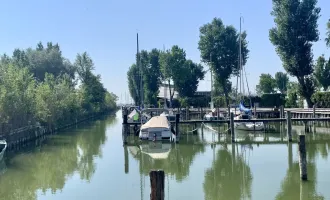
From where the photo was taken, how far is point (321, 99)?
52625mm

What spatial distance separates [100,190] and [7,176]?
6746 millimetres

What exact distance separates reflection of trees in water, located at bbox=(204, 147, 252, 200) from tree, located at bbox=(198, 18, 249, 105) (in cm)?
4377

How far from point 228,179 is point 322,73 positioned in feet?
140

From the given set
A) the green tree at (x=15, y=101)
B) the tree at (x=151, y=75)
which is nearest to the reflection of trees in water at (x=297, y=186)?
the green tree at (x=15, y=101)

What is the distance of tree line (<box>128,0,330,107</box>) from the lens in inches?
2037

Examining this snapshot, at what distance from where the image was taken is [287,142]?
3272 centimetres

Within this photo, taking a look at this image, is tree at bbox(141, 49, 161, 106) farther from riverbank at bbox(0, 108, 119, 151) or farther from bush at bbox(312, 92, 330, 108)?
bush at bbox(312, 92, 330, 108)

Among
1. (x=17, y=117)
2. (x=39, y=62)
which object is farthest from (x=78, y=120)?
(x=17, y=117)

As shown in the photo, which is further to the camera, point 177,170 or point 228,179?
point 177,170

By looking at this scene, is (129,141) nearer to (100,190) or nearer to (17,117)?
(17,117)

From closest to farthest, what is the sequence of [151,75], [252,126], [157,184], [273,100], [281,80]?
[157,184]
[252,126]
[273,100]
[151,75]
[281,80]

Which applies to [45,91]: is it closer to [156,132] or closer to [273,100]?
[156,132]

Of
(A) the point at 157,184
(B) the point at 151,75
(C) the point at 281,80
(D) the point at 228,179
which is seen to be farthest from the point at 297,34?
(A) the point at 157,184

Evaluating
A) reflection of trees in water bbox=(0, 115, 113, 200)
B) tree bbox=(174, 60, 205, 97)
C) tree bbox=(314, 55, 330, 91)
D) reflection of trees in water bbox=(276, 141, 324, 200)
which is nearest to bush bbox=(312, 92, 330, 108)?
tree bbox=(314, 55, 330, 91)
